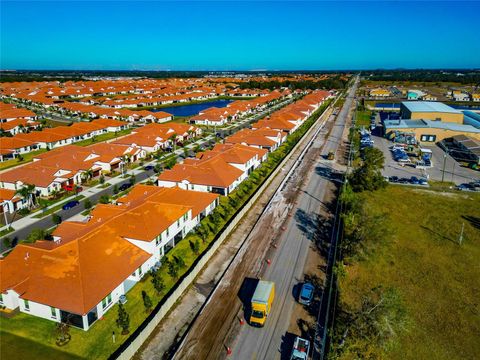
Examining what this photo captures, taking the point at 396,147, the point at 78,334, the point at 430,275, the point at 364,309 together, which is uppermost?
the point at 396,147

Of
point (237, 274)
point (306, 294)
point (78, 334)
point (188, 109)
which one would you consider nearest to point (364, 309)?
point (306, 294)

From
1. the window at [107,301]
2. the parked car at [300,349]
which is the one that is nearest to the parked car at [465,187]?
the parked car at [300,349]

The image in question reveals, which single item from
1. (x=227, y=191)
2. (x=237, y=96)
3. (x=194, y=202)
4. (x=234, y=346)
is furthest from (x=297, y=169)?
(x=237, y=96)

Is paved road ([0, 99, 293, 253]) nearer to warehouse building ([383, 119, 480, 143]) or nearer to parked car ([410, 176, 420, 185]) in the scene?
parked car ([410, 176, 420, 185])

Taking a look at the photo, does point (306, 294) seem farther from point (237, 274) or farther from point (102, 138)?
point (102, 138)

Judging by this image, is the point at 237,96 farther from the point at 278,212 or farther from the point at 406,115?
the point at 278,212

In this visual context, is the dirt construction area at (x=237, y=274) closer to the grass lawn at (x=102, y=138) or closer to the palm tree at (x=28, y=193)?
the palm tree at (x=28, y=193)

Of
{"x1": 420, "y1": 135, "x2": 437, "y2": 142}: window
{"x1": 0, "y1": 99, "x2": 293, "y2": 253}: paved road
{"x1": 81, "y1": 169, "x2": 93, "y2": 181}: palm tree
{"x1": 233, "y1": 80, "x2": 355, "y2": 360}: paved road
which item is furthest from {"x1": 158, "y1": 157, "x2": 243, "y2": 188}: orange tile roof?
{"x1": 420, "y1": 135, "x2": 437, "y2": 142}: window

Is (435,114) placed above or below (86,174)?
above
